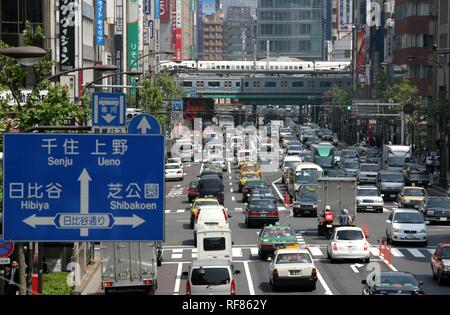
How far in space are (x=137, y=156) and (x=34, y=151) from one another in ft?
4.65

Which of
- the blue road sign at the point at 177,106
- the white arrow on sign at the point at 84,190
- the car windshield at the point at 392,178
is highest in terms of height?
the blue road sign at the point at 177,106

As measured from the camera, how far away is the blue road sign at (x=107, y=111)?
2964 cm

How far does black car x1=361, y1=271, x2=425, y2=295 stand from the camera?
1096 inches

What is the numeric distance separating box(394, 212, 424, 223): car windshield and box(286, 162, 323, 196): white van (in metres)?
21.1

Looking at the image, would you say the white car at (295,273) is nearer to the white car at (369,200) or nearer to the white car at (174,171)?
the white car at (369,200)

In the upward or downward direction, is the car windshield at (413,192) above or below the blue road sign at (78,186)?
below

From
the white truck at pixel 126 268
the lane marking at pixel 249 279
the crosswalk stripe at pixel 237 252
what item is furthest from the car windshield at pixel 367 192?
the white truck at pixel 126 268

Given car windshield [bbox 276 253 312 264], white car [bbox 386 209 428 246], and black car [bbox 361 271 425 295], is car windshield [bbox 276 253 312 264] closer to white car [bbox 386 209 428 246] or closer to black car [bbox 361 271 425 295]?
black car [bbox 361 271 425 295]

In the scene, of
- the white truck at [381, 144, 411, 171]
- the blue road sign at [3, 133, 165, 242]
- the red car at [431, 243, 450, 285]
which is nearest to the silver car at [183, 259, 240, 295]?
the red car at [431, 243, 450, 285]

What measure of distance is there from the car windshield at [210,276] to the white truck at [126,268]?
11.9 feet

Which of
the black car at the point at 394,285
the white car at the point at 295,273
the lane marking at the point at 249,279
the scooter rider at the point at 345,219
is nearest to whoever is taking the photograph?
the black car at the point at 394,285

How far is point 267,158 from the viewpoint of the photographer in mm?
109312
